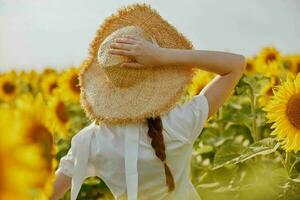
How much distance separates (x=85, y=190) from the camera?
336cm

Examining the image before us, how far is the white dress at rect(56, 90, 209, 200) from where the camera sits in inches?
64.1

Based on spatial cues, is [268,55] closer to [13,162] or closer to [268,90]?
[268,90]

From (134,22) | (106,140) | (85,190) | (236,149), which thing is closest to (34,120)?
(106,140)

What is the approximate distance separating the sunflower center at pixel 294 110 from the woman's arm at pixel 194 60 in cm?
38

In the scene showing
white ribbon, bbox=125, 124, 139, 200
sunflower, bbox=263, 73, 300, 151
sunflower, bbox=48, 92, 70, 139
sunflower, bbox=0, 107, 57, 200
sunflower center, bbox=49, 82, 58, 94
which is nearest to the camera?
sunflower, bbox=0, 107, 57, 200

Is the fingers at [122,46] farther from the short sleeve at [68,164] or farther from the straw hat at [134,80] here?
the short sleeve at [68,164]

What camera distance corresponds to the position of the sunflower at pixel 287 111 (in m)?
2.10

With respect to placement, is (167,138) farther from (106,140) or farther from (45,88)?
(45,88)

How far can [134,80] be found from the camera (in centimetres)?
168

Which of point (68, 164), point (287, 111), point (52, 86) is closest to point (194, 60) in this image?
point (68, 164)

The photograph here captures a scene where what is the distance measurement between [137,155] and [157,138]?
0.22 feet

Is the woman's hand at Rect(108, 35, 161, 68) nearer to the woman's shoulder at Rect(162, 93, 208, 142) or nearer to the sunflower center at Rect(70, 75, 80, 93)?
the woman's shoulder at Rect(162, 93, 208, 142)

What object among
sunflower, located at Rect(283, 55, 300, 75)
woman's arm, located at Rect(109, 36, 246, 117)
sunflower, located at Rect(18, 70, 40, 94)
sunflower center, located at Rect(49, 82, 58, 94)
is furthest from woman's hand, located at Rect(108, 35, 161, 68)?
sunflower, located at Rect(18, 70, 40, 94)

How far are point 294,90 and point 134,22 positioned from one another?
67cm
